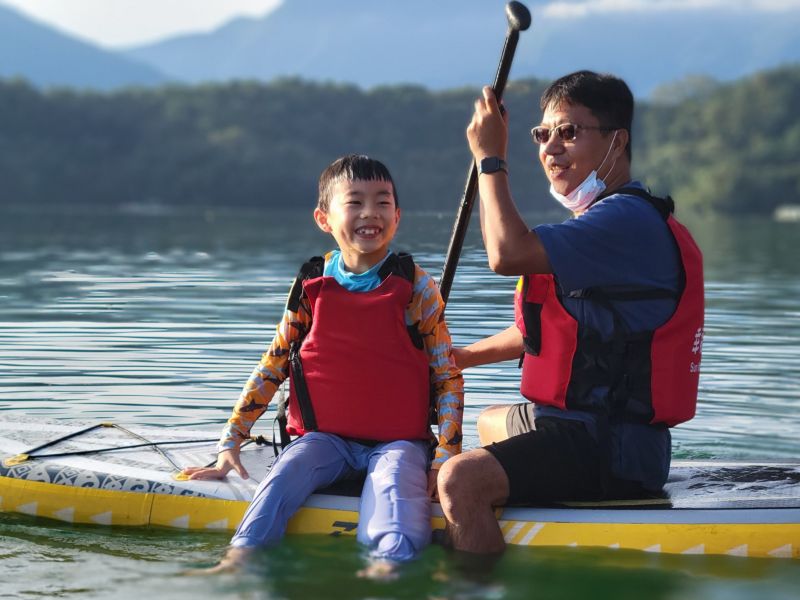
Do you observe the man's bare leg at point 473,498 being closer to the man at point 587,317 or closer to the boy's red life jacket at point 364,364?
the man at point 587,317

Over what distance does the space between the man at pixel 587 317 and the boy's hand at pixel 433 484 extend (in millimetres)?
196

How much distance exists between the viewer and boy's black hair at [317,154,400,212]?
13.4 ft

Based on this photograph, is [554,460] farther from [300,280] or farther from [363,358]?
[300,280]

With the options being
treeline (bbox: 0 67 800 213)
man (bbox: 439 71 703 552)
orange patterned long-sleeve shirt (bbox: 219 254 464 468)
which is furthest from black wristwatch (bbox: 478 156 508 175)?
treeline (bbox: 0 67 800 213)

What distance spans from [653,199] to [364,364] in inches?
43.8

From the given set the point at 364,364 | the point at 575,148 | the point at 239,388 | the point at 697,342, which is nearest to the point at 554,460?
the point at 697,342

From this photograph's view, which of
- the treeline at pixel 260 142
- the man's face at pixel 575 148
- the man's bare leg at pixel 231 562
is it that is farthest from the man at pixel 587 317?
the treeline at pixel 260 142

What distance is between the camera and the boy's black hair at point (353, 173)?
410cm

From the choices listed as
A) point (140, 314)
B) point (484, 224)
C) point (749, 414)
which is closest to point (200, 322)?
point (140, 314)

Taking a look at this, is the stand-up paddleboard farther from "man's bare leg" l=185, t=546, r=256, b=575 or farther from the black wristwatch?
the black wristwatch

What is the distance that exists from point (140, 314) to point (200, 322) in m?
0.81

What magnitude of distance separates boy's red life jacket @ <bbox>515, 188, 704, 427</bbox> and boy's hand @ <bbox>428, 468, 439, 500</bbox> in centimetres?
48

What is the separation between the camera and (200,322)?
33.9 feet

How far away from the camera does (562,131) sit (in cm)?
384
